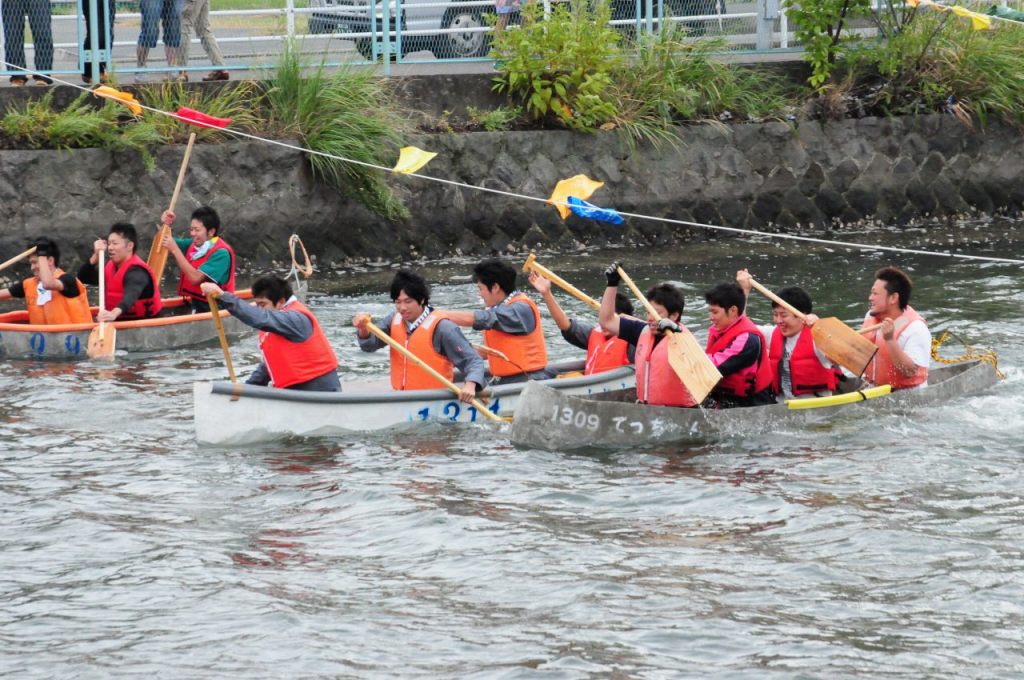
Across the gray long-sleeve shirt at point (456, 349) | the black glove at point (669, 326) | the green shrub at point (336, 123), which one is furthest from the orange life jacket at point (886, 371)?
the green shrub at point (336, 123)

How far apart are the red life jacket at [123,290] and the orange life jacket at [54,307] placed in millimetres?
317

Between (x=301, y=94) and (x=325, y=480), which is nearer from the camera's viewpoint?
(x=325, y=480)

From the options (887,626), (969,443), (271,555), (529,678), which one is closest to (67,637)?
(271,555)

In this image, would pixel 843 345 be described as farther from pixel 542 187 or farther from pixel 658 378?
pixel 542 187

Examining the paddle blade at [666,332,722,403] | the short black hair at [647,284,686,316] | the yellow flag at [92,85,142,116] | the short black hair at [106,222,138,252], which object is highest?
the yellow flag at [92,85,142,116]

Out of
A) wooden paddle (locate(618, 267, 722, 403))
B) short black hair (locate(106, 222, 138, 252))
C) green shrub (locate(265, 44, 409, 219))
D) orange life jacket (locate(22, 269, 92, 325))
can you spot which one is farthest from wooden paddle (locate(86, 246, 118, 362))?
wooden paddle (locate(618, 267, 722, 403))

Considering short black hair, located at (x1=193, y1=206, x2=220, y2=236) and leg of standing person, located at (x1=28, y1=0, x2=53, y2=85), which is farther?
leg of standing person, located at (x1=28, y1=0, x2=53, y2=85)

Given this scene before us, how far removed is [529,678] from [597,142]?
11.8m

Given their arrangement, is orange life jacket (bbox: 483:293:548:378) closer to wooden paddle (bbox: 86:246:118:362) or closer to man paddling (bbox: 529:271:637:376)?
man paddling (bbox: 529:271:637:376)

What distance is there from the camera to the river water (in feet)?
22.1

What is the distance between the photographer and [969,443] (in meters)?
9.96

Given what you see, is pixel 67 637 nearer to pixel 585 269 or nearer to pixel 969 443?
pixel 969 443

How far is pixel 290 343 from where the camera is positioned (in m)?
10.2

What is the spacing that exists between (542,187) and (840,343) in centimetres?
747
